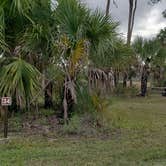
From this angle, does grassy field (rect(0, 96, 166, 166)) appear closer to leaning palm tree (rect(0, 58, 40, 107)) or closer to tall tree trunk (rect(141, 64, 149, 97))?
leaning palm tree (rect(0, 58, 40, 107))

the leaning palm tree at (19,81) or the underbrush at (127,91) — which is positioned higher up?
the leaning palm tree at (19,81)

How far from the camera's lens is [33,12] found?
1137cm

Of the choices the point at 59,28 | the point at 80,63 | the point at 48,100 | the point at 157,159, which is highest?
the point at 59,28

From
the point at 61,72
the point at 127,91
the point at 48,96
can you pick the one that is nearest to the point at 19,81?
the point at 61,72

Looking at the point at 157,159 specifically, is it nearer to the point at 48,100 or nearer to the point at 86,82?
the point at 86,82

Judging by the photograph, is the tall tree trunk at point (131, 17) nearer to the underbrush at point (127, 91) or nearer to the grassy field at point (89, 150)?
the underbrush at point (127, 91)

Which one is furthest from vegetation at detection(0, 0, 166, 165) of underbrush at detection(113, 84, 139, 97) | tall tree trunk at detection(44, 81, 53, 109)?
underbrush at detection(113, 84, 139, 97)

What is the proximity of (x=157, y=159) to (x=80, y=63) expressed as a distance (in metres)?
4.11

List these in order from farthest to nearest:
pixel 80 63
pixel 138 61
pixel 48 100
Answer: pixel 138 61
pixel 48 100
pixel 80 63

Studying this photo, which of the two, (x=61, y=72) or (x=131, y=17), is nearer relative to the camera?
(x=61, y=72)

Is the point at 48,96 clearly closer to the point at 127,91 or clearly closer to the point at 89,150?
the point at 89,150

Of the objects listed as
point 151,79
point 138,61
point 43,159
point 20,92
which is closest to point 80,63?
point 20,92

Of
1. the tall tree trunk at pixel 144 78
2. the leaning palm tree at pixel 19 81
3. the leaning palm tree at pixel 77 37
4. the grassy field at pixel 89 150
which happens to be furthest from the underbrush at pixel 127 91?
the leaning palm tree at pixel 19 81

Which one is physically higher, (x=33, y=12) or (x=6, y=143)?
(x=33, y=12)
